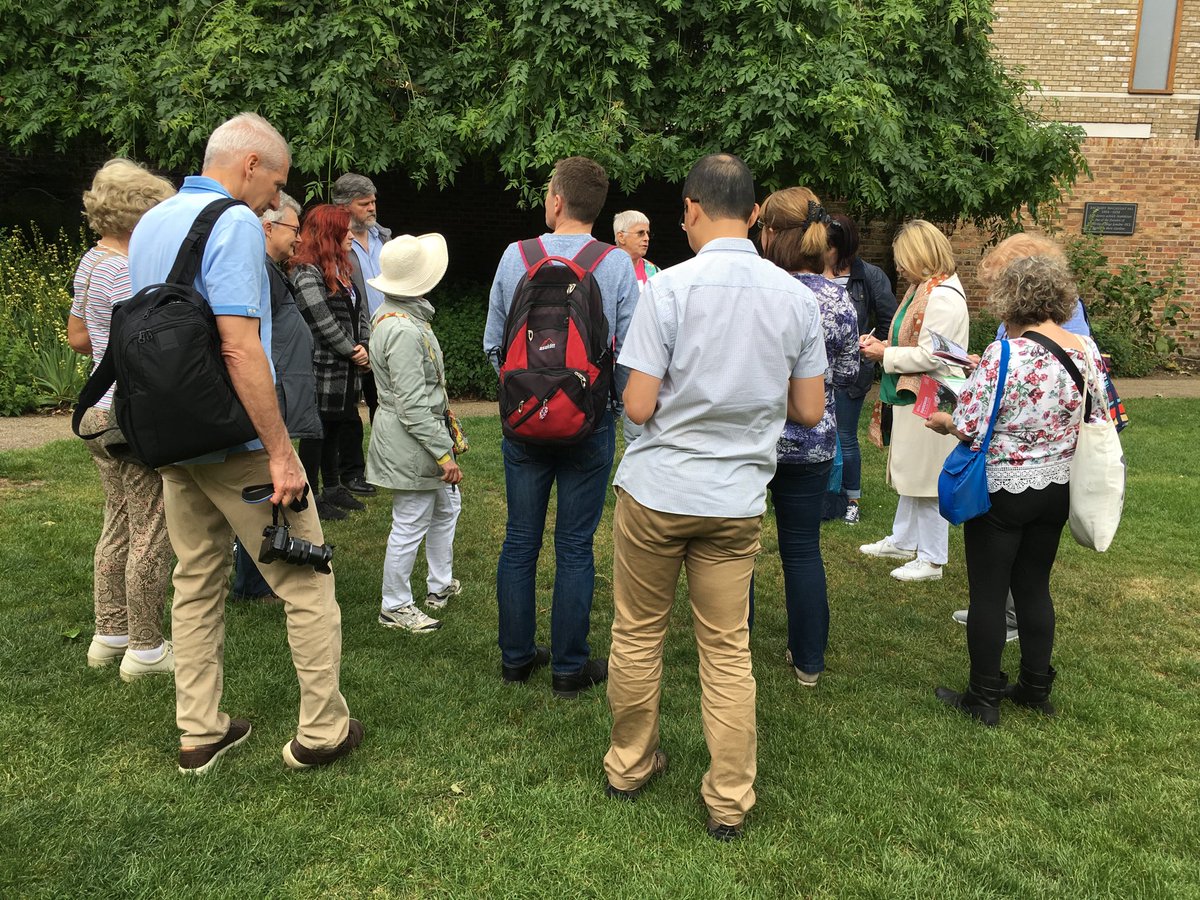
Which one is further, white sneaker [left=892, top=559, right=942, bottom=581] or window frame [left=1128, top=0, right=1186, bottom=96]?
window frame [left=1128, top=0, right=1186, bottom=96]

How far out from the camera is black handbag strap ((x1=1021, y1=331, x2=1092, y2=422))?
11.1 feet

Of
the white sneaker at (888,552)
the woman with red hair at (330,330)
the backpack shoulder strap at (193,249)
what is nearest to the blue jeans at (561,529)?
the backpack shoulder strap at (193,249)

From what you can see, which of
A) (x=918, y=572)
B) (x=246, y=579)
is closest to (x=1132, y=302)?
(x=918, y=572)

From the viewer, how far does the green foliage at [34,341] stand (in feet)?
27.8

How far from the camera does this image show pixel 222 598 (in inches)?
126

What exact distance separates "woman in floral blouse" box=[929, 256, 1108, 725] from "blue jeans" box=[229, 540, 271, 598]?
3.30 metres

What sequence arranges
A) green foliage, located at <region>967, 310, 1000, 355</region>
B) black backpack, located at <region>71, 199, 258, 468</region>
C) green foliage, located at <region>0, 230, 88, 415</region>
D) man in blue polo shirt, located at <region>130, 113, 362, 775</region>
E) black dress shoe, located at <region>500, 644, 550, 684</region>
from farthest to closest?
green foliage, located at <region>967, 310, 1000, 355</region> < green foliage, located at <region>0, 230, 88, 415</region> < black dress shoe, located at <region>500, 644, 550, 684</region> < man in blue polo shirt, located at <region>130, 113, 362, 775</region> < black backpack, located at <region>71, 199, 258, 468</region>

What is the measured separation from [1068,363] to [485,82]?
7.48 meters

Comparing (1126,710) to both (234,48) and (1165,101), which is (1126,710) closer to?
(234,48)

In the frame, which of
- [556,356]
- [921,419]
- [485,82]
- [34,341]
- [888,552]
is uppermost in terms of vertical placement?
[485,82]

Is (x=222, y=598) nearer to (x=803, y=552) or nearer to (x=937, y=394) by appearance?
(x=803, y=552)

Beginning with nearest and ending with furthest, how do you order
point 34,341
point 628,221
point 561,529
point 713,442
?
point 713,442 → point 561,529 → point 628,221 → point 34,341

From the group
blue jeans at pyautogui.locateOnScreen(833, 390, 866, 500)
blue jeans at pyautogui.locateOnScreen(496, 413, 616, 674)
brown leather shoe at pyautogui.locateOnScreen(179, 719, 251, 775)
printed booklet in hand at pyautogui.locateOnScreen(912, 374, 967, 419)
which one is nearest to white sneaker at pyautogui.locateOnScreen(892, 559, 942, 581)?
blue jeans at pyautogui.locateOnScreen(833, 390, 866, 500)

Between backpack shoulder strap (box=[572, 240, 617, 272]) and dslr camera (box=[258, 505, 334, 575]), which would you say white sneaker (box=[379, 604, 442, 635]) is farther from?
backpack shoulder strap (box=[572, 240, 617, 272])
